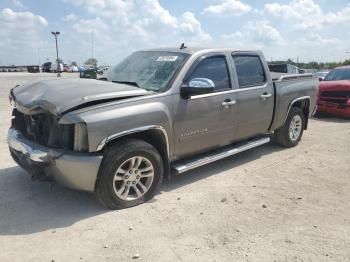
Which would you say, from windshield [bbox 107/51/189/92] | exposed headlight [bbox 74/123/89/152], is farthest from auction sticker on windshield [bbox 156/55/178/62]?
exposed headlight [bbox 74/123/89/152]

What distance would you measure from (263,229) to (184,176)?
1.80 m

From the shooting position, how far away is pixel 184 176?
18.3 ft

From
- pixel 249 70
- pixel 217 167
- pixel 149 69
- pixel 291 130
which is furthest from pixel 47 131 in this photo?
pixel 291 130

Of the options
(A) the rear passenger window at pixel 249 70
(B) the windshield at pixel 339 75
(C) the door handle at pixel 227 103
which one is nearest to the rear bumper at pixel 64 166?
(C) the door handle at pixel 227 103

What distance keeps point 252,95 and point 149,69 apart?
1690 mm

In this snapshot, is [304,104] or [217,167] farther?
[304,104]

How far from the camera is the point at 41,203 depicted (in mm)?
4559

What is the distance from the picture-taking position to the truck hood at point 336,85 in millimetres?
10633

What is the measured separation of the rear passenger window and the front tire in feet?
6.62

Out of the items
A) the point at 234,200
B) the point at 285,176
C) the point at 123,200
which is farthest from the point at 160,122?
the point at 285,176

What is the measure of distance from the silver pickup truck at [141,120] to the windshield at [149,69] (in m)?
0.02

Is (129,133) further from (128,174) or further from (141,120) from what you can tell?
(128,174)

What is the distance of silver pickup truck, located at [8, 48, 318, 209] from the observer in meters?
4.02

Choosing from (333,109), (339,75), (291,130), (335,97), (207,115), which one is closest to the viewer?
(207,115)
